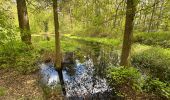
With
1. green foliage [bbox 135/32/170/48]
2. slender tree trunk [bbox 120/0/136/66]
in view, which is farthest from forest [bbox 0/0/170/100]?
green foliage [bbox 135/32/170/48]

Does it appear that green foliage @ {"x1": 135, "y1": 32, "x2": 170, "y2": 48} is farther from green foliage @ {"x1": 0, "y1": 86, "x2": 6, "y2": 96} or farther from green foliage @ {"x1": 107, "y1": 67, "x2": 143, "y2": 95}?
green foliage @ {"x1": 0, "y1": 86, "x2": 6, "y2": 96}

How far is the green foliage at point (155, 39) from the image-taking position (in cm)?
1827

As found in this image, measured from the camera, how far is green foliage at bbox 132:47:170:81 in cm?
1114

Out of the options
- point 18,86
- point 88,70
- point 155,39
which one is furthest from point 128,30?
point 155,39

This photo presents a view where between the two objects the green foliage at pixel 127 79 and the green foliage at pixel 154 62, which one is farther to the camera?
the green foliage at pixel 154 62

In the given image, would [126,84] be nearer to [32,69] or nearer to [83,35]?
[32,69]

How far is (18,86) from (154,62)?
352 inches

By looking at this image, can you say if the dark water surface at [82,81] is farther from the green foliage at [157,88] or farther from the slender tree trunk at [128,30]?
the slender tree trunk at [128,30]

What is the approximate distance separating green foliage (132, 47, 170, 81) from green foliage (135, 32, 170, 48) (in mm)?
3896

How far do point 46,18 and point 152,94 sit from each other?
142ft

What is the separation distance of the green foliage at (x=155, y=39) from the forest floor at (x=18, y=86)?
42.1 ft

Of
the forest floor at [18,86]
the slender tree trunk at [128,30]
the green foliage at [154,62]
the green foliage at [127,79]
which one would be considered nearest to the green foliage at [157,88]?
the green foliage at [127,79]

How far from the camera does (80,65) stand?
1407cm

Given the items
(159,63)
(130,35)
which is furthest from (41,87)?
(159,63)
